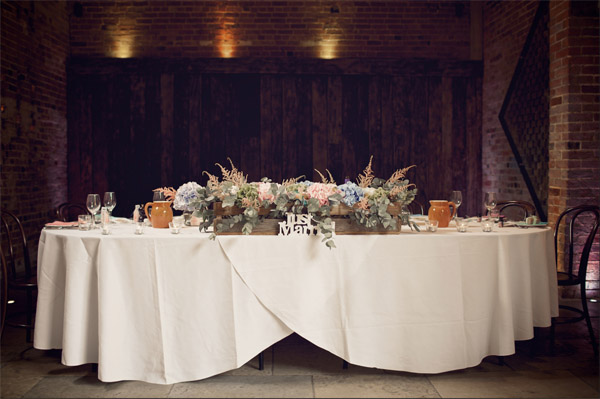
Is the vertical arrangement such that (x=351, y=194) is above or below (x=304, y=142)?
below

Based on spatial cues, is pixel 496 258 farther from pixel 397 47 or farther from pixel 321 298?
pixel 397 47

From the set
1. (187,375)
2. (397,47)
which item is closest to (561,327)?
(187,375)

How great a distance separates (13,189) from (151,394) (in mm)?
3373

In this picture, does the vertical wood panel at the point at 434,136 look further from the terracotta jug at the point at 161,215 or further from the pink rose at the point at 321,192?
the terracotta jug at the point at 161,215

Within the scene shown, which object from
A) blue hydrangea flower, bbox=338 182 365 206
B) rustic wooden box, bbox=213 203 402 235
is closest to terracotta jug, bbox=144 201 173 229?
rustic wooden box, bbox=213 203 402 235

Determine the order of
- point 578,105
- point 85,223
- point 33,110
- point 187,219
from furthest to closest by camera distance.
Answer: point 33,110
point 578,105
point 187,219
point 85,223

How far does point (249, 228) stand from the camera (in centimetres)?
262

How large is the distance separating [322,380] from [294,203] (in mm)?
915

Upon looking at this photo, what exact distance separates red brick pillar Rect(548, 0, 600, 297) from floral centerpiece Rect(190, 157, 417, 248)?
2203mm

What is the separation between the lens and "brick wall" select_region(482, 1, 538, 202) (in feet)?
17.7

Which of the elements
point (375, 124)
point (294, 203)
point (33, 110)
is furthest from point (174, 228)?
point (375, 124)

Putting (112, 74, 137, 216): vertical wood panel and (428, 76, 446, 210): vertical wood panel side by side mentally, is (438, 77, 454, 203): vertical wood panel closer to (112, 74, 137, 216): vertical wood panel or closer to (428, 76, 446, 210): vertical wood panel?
(428, 76, 446, 210): vertical wood panel

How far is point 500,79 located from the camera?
5.79 m

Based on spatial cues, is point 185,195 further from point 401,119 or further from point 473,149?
point 473,149
